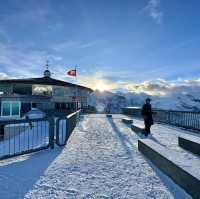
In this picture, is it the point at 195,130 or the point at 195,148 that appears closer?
the point at 195,148

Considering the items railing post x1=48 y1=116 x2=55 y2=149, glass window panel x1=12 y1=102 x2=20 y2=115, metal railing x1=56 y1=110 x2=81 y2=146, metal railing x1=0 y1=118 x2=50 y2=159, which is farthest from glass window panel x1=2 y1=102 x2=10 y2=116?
railing post x1=48 y1=116 x2=55 y2=149

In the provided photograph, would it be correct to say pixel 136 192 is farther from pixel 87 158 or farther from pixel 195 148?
pixel 195 148

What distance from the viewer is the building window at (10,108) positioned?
3269 cm

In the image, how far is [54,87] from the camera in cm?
4972

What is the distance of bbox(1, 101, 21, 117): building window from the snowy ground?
86.0 feet

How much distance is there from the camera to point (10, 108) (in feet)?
109

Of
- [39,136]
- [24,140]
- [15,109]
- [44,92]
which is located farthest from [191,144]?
[44,92]

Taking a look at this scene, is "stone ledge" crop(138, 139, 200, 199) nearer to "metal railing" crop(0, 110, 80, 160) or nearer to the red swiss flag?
"metal railing" crop(0, 110, 80, 160)

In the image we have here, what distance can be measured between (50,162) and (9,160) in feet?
4.42

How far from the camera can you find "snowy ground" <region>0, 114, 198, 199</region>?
4.76m

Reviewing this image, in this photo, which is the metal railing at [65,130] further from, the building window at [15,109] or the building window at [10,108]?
the building window at [15,109]

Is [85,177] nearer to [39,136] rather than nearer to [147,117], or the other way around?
[147,117]

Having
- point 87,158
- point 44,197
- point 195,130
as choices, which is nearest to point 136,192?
point 44,197

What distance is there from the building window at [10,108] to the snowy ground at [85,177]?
26.2 m
